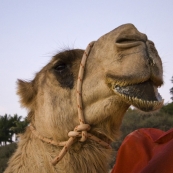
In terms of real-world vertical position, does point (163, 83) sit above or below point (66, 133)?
above

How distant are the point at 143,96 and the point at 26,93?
1.51 metres

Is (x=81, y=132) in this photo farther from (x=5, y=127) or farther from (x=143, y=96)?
(x=5, y=127)

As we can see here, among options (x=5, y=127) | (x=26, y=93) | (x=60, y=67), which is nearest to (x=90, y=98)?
(x=60, y=67)

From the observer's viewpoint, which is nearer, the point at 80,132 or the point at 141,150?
the point at 80,132

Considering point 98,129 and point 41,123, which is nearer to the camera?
point 98,129

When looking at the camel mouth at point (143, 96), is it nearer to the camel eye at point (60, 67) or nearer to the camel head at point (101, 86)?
the camel head at point (101, 86)

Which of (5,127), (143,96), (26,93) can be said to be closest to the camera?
(143,96)

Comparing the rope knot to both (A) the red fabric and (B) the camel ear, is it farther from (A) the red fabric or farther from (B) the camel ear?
(B) the camel ear

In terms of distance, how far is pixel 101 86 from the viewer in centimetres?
221

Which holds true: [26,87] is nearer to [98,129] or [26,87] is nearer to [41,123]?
[41,123]

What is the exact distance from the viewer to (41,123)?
2.68 meters

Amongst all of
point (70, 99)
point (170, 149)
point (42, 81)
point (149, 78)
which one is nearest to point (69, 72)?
point (70, 99)

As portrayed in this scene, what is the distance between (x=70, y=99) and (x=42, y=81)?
1.67 ft

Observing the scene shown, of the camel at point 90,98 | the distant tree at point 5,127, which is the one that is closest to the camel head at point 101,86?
the camel at point 90,98
